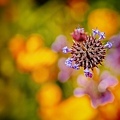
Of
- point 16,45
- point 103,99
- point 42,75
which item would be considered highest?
point 16,45

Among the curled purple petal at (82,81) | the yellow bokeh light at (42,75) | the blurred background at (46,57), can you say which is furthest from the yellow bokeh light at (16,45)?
the curled purple petal at (82,81)

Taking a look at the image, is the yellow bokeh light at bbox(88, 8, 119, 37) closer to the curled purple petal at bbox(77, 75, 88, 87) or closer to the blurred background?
the blurred background

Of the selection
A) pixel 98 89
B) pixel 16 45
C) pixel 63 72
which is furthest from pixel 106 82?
pixel 16 45

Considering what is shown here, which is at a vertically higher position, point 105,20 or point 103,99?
point 105,20

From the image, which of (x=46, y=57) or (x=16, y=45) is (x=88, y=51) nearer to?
(x=46, y=57)
